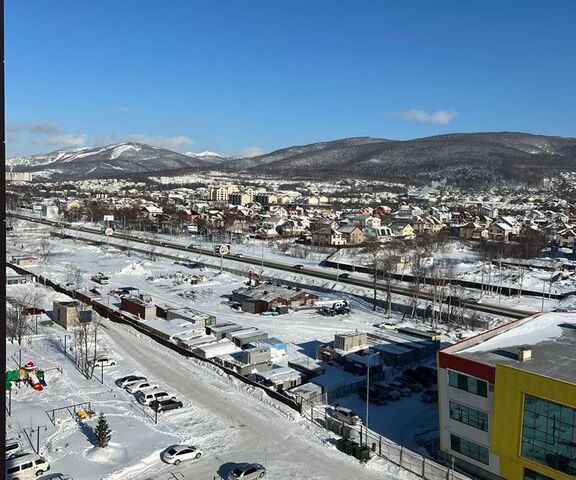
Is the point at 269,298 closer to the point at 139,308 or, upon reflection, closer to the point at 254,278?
the point at 139,308

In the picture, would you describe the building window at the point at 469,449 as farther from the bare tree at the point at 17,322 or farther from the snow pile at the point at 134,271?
the snow pile at the point at 134,271

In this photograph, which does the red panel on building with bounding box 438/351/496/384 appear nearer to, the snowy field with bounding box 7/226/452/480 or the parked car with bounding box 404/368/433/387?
the snowy field with bounding box 7/226/452/480

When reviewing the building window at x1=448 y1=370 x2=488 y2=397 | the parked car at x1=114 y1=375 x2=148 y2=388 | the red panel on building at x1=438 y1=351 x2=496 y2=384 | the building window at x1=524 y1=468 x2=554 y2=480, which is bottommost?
the parked car at x1=114 y1=375 x2=148 y2=388

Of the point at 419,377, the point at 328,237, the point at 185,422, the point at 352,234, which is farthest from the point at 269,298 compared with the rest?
the point at 352,234

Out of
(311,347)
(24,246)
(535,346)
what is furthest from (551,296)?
(24,246)

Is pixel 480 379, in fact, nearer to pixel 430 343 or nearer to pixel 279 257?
pixel 430 343

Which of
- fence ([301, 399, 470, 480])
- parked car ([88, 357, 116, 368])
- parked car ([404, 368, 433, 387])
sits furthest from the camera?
parked car ([404, 368, 433, 387])

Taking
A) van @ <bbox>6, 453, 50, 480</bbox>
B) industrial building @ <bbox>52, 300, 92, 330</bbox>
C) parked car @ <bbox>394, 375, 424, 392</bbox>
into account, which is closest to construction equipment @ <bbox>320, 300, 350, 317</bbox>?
parked car @ <bbox>394, 375, 424, 392</bbox>

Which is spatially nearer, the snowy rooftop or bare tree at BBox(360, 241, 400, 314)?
the snowy rooftop
